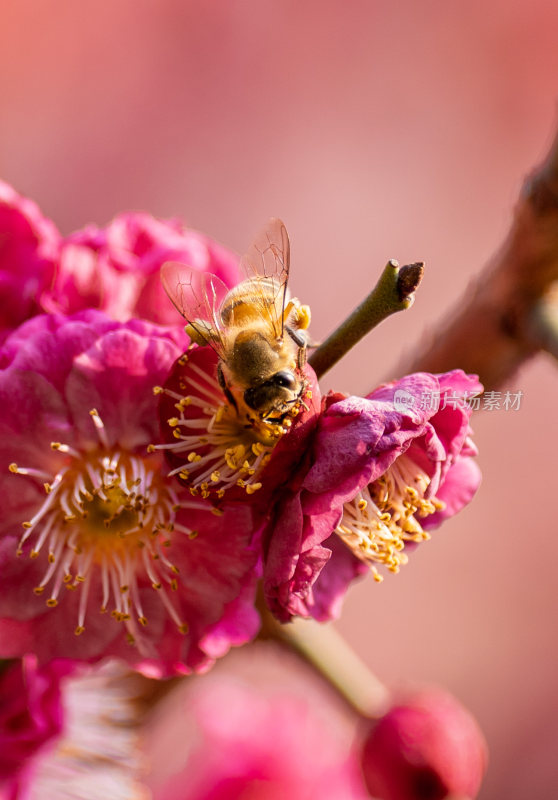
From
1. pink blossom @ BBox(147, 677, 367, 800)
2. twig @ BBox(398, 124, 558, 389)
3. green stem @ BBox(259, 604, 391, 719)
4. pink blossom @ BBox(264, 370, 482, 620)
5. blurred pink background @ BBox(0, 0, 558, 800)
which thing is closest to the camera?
pink blossom @ BBox(264, 370, 482, 620)

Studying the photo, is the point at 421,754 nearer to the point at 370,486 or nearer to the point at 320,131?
the point at 370,486

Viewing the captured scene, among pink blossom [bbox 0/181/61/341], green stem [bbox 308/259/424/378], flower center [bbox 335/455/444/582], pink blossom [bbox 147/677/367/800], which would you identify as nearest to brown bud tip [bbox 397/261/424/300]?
green stem [bbox 308/259/424/378]

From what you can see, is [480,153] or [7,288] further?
[480,153]

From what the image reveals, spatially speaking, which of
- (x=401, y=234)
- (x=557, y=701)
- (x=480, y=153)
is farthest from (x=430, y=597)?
(x=480, y=153)

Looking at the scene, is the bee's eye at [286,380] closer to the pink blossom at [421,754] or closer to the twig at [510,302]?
the twig at [510,302]

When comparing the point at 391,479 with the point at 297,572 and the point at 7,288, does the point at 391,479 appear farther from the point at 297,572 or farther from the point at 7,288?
the point at 7,288

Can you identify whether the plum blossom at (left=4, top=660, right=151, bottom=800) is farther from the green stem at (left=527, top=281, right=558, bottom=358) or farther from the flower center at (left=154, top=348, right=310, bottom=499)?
the green stem at (left=527, top=281, right=558, bottom=358)

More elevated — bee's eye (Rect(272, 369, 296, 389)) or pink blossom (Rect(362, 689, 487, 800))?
bee's eye (Rect(272, 369, 296, 389))

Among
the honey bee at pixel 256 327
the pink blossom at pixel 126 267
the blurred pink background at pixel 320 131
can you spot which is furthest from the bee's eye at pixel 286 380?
the blurred pink background at pixel 320 131

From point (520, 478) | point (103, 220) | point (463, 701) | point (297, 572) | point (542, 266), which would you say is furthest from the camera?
point (103, 220)
